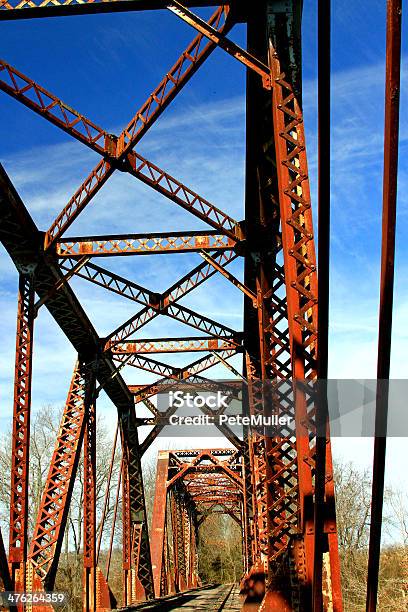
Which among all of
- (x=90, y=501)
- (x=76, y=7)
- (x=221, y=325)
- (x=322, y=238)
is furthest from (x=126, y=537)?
(x=322, y=238)

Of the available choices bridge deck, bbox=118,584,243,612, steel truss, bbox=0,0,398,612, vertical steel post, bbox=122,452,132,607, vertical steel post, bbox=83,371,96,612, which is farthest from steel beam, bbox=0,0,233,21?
vertical steel post, bbox=122,452,132,607

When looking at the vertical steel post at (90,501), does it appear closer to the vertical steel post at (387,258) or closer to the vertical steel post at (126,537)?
the vertical steel post at (126,537)

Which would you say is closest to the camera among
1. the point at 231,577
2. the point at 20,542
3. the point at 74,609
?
the point at 20,542

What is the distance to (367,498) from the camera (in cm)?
3650

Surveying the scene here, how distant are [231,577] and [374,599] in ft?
225

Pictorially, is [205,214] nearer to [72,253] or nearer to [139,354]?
[72,253]

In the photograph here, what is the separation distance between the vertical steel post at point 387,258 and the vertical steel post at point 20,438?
10.3m

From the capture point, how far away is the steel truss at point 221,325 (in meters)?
6.79

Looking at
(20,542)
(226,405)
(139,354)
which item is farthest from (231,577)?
(20,542)

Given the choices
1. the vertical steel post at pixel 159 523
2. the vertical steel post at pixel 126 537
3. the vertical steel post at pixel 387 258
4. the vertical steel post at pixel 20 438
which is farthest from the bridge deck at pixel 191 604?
the vertical steel post at pixel 387 258

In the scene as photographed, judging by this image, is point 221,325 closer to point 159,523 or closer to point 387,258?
point 387,258

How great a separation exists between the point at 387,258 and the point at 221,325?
14707mm

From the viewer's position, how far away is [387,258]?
2.94 m

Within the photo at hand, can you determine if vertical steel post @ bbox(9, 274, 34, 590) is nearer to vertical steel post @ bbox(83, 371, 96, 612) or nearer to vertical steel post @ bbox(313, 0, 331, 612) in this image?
vertical steel post @ bbox(83, 371, 96, 612)
